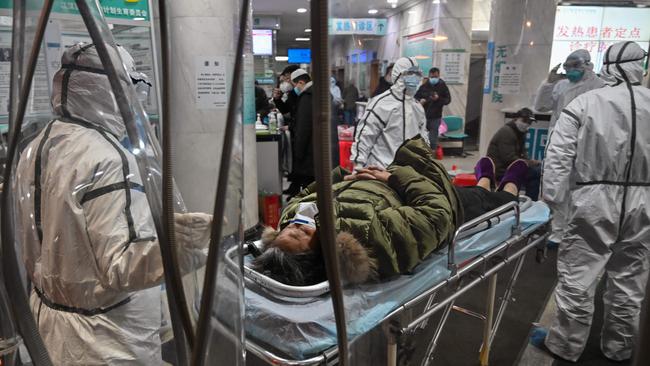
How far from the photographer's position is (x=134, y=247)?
1.02 meters

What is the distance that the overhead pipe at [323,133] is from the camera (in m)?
0.51

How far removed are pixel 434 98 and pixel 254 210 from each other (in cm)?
474

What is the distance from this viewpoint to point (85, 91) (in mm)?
1077

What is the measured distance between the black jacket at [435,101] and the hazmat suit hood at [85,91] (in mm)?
6561

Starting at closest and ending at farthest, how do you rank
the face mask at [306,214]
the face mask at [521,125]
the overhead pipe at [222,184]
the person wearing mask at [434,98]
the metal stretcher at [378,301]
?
the overhead pipe at [222,184] < the metal stretcher at [378,301] < the face mask at [306,214] < the face mask at [521,125] < the person wearing mask at [434,98]

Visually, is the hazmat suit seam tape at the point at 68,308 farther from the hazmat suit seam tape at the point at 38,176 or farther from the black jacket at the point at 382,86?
the black jacket at the point at 382,86

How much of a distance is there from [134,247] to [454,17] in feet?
25.1

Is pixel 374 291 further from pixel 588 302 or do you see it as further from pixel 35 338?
pixel 588 302

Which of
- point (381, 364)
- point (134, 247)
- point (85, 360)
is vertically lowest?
point (381, 364)

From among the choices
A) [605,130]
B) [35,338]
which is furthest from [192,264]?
[605,130]

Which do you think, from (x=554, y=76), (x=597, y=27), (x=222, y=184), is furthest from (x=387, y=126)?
(x=597, y=27)

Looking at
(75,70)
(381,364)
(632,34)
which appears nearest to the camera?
(75,70)

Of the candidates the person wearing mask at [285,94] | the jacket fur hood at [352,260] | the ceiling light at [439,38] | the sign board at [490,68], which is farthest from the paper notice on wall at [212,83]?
the ceiling light at [439,38]

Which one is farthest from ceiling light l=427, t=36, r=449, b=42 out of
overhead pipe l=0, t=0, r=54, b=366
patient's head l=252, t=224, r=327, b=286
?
overhead pipe l=0, t=0, r=54, b=366
